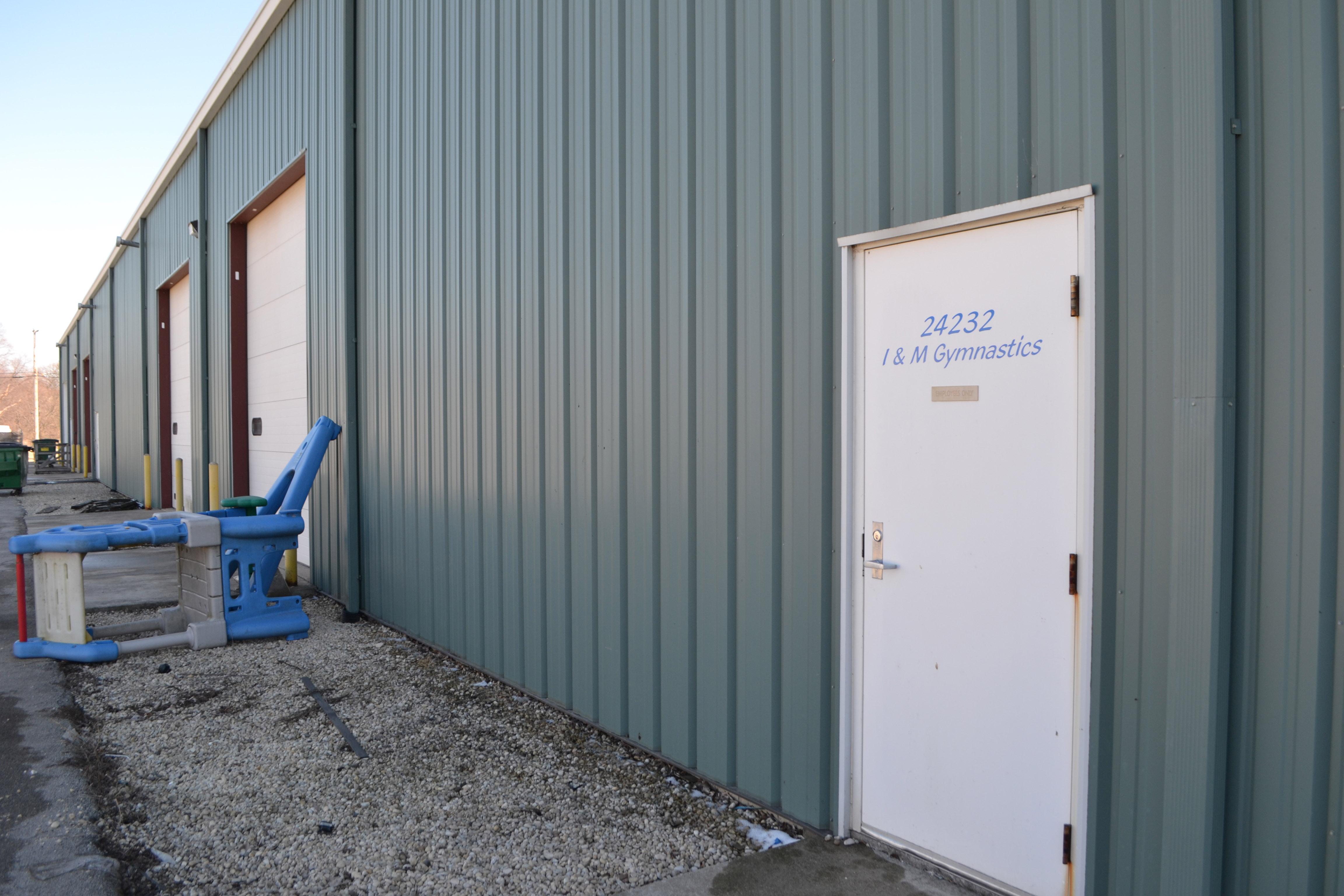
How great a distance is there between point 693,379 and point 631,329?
2.05 feet

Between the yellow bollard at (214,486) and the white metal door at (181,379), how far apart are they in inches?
125

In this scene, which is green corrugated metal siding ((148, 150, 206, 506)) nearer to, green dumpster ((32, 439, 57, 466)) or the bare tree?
green dumpster ((32, 439, 57, 466))

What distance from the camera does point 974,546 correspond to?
3178mm

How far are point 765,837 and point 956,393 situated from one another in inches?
81.2

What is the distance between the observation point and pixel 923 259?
3.34 meters

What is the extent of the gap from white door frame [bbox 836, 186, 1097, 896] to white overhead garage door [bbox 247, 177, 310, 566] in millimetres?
7597

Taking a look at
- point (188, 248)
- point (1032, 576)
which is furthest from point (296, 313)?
point (1032, 576)

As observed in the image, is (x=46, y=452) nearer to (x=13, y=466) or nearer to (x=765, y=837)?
(x=13, y=466)

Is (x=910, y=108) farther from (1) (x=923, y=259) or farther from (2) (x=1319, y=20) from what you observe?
(2) (x=1319, y=20)

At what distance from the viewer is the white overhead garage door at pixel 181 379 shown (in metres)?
16.5

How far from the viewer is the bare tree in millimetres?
76500

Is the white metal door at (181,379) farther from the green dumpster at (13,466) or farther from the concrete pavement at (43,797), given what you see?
the concrete pavement at (43,797)

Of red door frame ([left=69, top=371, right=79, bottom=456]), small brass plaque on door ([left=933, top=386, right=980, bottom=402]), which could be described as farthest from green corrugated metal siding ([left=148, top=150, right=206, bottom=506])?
red door frame ([left=69, top=371, right=79, bottom=456])

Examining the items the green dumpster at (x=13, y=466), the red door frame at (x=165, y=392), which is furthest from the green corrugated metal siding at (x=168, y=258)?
the green dumpster at (x=13, y=466)
